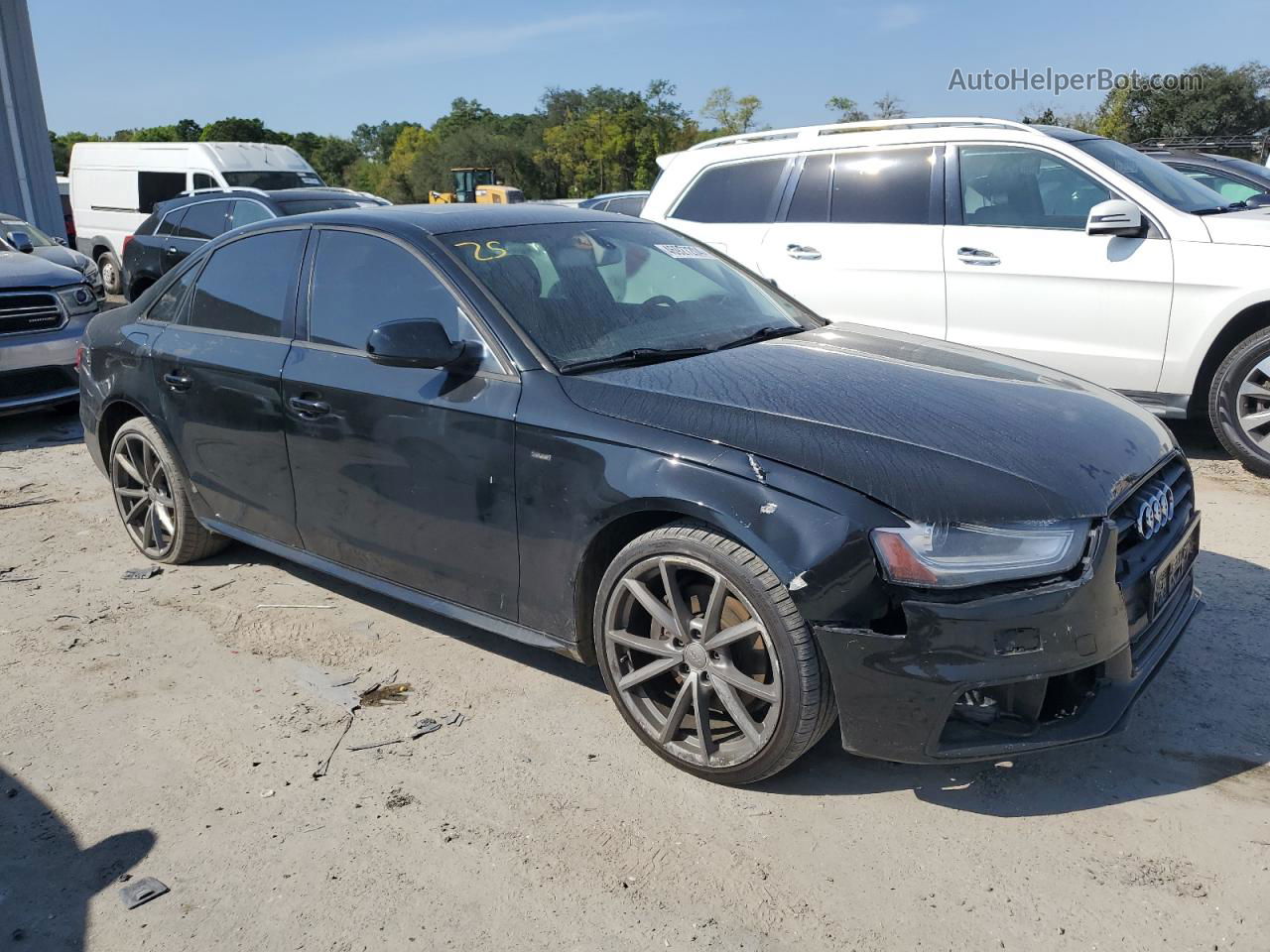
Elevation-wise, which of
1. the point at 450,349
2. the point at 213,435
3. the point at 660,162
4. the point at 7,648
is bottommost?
the point at 7,648

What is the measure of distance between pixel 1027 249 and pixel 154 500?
505 cm

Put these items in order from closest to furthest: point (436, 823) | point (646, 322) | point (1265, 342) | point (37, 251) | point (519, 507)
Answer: point (436, 823)
point (519, 507)
point (646, 322)
point (1265, 342)
point (37, 251)

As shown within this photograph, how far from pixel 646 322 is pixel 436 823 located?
184 centimetres

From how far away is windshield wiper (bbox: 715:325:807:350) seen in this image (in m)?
3.81

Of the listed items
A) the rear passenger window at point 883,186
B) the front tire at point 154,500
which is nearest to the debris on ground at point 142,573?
the front tire at point 154,500

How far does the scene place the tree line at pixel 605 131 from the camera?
3647 cm

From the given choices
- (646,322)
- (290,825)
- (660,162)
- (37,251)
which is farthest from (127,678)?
(37,251)

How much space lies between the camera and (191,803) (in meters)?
3.09

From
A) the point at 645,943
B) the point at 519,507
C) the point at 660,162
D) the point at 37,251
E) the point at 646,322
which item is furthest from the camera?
the point at 37,251

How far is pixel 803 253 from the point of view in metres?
7.02

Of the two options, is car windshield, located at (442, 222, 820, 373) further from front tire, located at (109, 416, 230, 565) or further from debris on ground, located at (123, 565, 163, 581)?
debris on ground, located at (123, 565, 163, 581)

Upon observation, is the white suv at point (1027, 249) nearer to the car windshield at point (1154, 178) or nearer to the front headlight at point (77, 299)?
the car windshield at point (1154, 178)

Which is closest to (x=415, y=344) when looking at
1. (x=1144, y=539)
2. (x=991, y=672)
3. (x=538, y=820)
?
(x=538, y=820)

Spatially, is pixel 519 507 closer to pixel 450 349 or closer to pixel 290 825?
pixel 450 349
